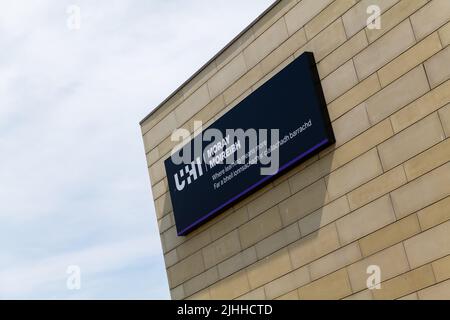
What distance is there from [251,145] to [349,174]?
152 inches

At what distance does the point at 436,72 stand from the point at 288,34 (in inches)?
222

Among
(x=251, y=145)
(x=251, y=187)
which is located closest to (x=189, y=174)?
(x=251, y=187)

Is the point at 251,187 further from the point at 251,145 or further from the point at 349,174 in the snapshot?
the point at 349,174

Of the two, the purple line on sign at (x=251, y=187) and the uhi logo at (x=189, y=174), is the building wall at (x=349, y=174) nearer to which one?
the purple line on sign at (x=251, y=187)

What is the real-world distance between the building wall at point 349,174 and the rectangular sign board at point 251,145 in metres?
0.38

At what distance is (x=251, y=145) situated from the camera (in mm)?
24156

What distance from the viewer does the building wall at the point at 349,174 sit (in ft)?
63.2

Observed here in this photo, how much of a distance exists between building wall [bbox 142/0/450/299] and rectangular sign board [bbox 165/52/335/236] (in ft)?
1.24

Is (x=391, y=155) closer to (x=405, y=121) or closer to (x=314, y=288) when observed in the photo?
(x=405, y=121)

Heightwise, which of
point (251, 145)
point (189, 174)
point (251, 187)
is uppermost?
point (189, 174)

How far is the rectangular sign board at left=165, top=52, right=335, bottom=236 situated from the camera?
22500 millimetres

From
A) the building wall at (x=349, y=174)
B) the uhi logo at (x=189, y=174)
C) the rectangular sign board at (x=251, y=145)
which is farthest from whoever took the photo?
the uhi logo at (x=189, y=174)

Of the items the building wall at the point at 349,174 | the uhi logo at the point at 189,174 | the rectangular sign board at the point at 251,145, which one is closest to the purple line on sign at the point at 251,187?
the rectangular sign board at the point at 251,145

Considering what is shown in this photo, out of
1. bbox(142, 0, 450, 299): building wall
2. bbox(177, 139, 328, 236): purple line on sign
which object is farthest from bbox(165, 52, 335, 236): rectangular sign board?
bbox(142, 0, 450, 299): building wall
